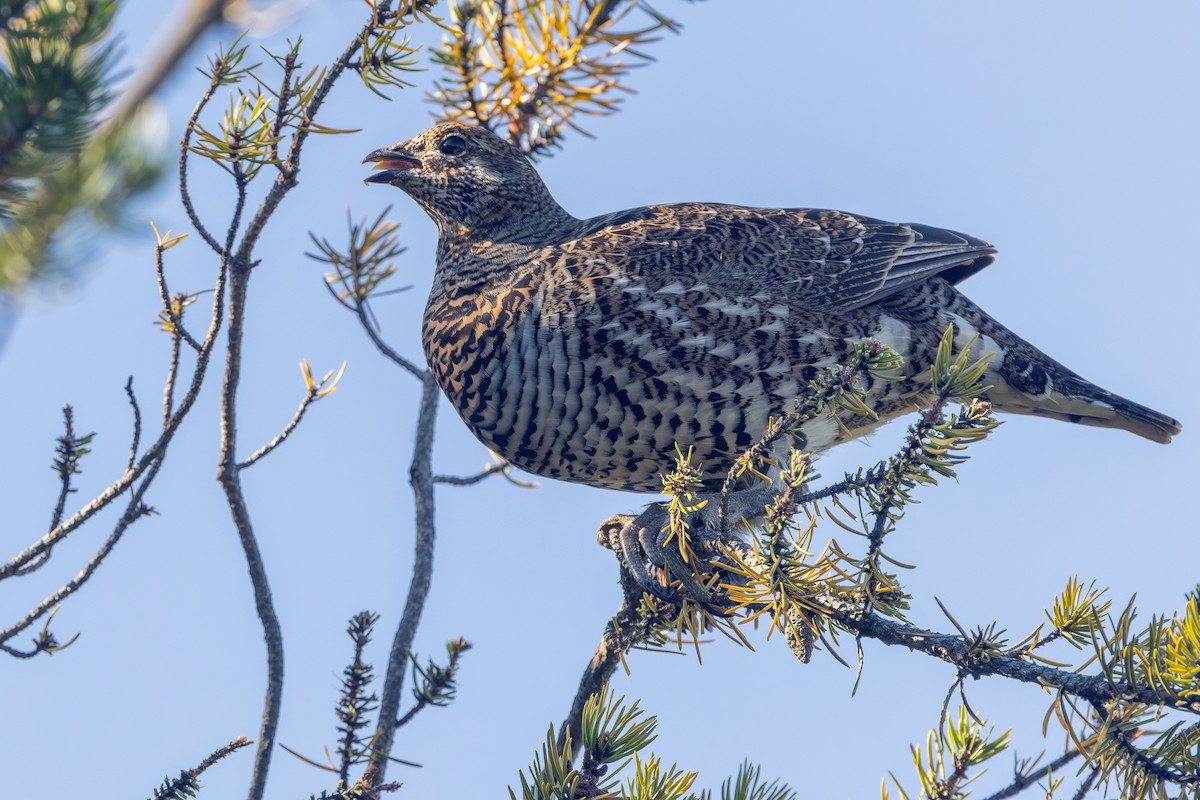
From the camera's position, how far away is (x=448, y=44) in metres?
5.89

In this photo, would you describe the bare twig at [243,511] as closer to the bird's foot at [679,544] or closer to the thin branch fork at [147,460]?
the thin branch fork at [147,460]

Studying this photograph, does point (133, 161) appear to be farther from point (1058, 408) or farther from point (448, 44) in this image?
point (1058, 408)

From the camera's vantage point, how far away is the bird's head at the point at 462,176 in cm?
668

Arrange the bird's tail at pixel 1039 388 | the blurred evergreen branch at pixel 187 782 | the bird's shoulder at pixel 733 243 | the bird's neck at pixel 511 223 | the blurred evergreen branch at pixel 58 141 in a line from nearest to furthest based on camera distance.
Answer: the blurred evergreen branch at pixel 58 141 → the blurred evergreen branch at pixel 187 782 → the bird's shoulder at pixel 733 243 → the bird's tail at pixel 1039 388 → the bird's neck at pixel 511 223

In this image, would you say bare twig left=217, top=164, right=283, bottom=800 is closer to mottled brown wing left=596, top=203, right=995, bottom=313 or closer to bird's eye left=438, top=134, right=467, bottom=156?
mottled brown wing left=596, top=203, right=995, bottom=313

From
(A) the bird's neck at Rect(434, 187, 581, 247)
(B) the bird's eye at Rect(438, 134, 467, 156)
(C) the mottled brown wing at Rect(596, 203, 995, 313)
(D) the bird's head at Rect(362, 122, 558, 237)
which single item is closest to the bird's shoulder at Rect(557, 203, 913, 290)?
(C) the mottled brown wing at Rect(596, 203, 995, 313)

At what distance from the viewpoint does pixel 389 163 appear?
22.4ft

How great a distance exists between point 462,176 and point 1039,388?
3465 millimetres

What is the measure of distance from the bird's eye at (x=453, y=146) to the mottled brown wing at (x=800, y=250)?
95 cm

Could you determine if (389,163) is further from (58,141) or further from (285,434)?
(58,141)

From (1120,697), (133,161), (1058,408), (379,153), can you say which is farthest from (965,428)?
(379,153)

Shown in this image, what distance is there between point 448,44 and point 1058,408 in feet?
12.7

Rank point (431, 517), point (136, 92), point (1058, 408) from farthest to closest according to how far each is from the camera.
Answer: point (1058, 408) < point (431, 517) < point (136, 92)

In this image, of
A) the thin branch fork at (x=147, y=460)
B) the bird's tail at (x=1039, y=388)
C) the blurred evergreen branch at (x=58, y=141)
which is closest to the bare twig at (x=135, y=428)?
the thin branch fork at (x=147, y=460)
